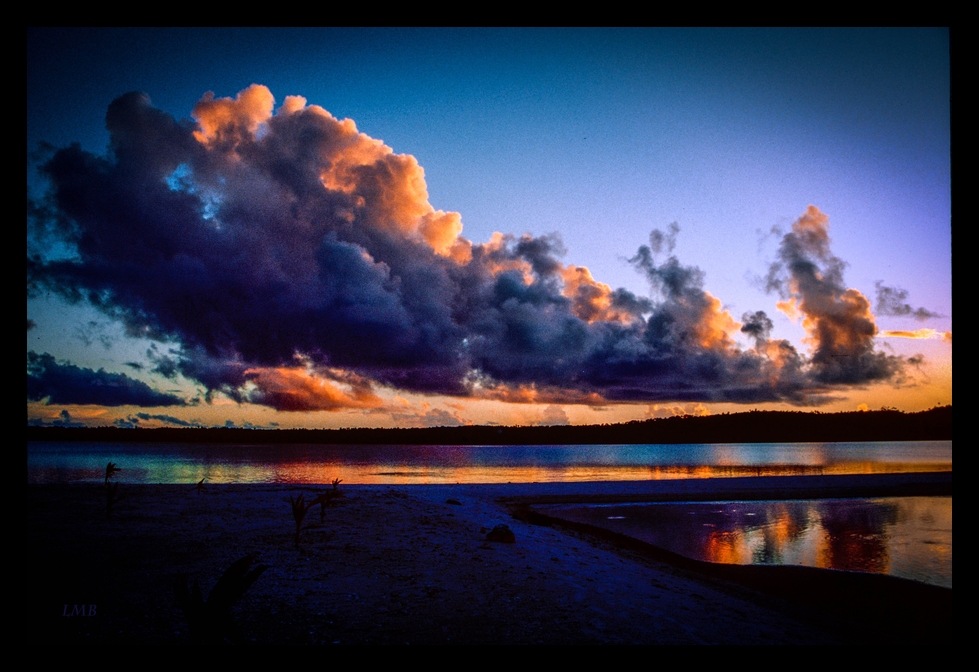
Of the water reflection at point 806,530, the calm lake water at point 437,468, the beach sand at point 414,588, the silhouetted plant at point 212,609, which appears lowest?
the calm lake water at point 437,468

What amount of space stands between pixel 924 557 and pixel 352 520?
12094 mm

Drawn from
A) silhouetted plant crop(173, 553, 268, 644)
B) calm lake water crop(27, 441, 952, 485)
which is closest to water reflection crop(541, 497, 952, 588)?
silhouetted plant crop(173, 553, 268, 644)

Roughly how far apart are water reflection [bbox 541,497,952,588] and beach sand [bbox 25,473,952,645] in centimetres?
109

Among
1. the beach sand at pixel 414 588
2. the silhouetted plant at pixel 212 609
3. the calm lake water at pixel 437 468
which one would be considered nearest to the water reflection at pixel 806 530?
the beach sand at pixel 414 588

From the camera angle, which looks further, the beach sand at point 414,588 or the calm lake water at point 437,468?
the calm lake water at point 437,468

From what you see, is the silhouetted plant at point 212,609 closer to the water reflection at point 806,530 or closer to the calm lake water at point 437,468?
the water reflection at point 806,530

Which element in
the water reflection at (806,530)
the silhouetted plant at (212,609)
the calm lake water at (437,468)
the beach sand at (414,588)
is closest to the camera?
the silhouetted plant at (212,609)

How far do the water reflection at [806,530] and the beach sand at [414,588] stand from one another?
3.58 feet

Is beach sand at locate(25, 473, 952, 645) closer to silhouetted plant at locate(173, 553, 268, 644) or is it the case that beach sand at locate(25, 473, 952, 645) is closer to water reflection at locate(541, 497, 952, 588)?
silhouetted plant at locate(173, 553, 268, 644)

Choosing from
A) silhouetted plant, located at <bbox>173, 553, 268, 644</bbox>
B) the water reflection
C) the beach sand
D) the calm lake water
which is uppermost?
silhouetted plant, located at <bbox>173, 553, 268, 644</bbox>

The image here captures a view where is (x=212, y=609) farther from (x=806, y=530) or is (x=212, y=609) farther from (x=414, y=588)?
(x=806, y=530)

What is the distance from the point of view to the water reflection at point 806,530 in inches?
416

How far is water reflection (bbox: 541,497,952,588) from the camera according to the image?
1055 cm
